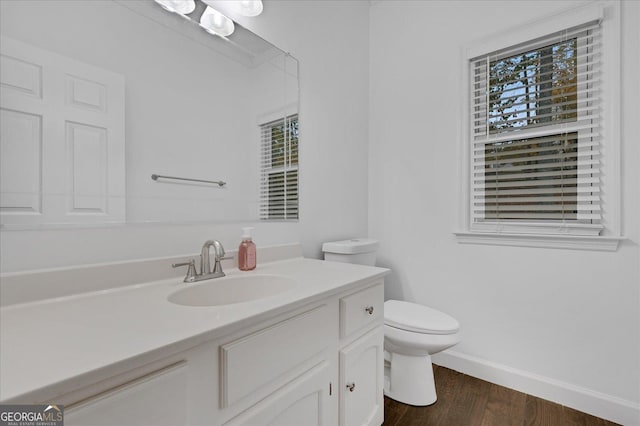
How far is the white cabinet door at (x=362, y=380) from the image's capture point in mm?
1101

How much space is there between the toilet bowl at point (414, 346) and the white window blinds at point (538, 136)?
0.70m

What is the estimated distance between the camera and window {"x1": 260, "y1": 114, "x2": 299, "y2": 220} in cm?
149

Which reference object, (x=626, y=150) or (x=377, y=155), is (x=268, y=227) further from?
(x=626, y=150)

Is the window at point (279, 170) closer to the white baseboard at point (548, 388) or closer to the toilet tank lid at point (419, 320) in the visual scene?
the toilet tank lid at point (419, 320)

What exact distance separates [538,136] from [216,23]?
175 centimetres

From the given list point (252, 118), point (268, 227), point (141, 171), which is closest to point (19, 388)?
point (141, 171)

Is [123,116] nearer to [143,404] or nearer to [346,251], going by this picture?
[143,404]

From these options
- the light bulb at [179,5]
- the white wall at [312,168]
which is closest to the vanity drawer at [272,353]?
the white wall at [312,168]

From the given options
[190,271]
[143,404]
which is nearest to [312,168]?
[190,271]

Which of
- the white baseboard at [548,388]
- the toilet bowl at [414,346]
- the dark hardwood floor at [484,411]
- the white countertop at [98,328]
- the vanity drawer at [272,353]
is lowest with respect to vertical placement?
the dark hardwood floor at [484,411]

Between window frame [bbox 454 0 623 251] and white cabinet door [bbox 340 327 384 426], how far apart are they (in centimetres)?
103

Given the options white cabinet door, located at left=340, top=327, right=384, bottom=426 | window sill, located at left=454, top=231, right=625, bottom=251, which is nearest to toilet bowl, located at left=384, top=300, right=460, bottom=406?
white cabinet door, located at left=340, top=327, right=384, bottom=426

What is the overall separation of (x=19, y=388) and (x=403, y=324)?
1461 mm

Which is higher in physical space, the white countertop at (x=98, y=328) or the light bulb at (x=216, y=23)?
the light bulb at (x=216, y=23)
